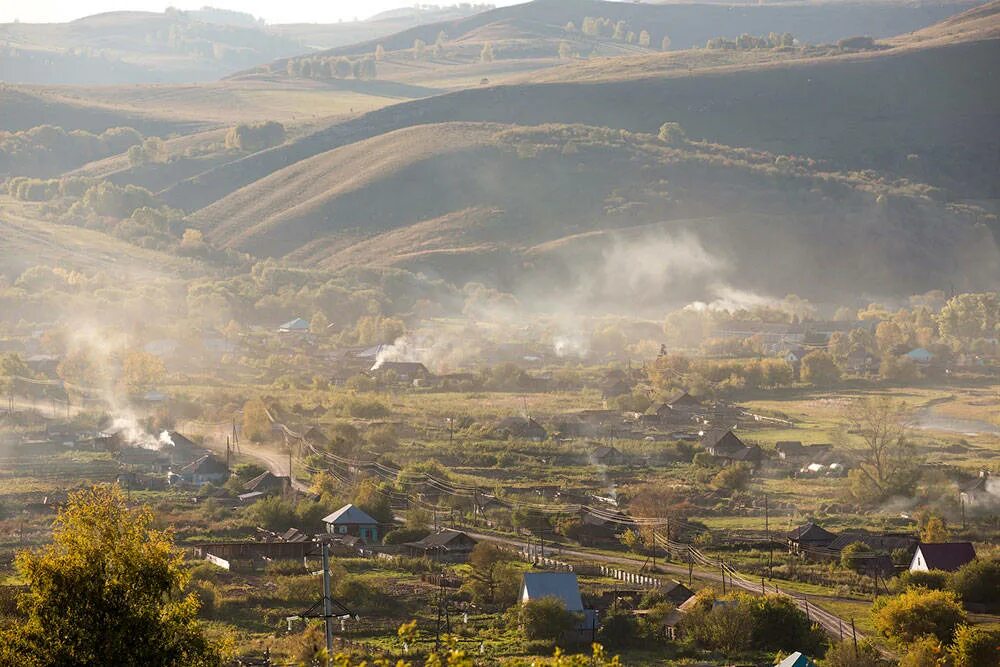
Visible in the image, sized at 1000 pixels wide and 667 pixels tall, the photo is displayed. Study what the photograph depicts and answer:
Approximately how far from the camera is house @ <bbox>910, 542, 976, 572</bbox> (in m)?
40.0

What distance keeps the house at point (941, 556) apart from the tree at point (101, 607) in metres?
25.1

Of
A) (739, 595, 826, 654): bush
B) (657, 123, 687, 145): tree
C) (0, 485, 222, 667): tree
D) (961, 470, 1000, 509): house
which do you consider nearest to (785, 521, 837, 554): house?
(961, 470, 1000, 509): house

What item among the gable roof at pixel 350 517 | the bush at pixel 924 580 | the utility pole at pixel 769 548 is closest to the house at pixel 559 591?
the utility pole at pixel 769 548

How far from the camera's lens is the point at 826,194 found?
518 feet

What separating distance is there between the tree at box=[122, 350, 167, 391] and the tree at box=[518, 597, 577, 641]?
167 ft

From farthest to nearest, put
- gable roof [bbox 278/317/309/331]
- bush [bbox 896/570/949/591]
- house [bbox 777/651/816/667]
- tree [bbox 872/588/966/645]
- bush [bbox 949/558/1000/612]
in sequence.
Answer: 1. gable roof [bbox 278/317/309/331]
2. bush [bbox 896/570/949/591]
3. bush [bbox 949/558/1000/612]
4. tree [bbox 872/588/966/645]
5. house [bbox 777/651/816/667]

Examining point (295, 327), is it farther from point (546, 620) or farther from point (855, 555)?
point (546, 620)

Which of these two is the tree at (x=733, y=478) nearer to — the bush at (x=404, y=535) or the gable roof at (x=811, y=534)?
the gable roof at (x=811, y=534)

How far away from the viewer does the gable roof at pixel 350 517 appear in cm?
4725

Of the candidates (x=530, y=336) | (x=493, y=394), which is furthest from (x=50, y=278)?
(x=493, y=394)

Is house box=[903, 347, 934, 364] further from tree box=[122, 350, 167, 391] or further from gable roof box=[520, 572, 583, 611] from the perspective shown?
gable roof box=[520, 572, 583, 611]

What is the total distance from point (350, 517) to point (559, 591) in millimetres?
12722

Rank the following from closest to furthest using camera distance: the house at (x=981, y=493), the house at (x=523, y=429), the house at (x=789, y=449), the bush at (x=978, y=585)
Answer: the bush at (x=978, y=585), the house at (x=981, y=493), the house at (x=789, y=449), the house at (x=523, y=429)

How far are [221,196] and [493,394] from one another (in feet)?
311
